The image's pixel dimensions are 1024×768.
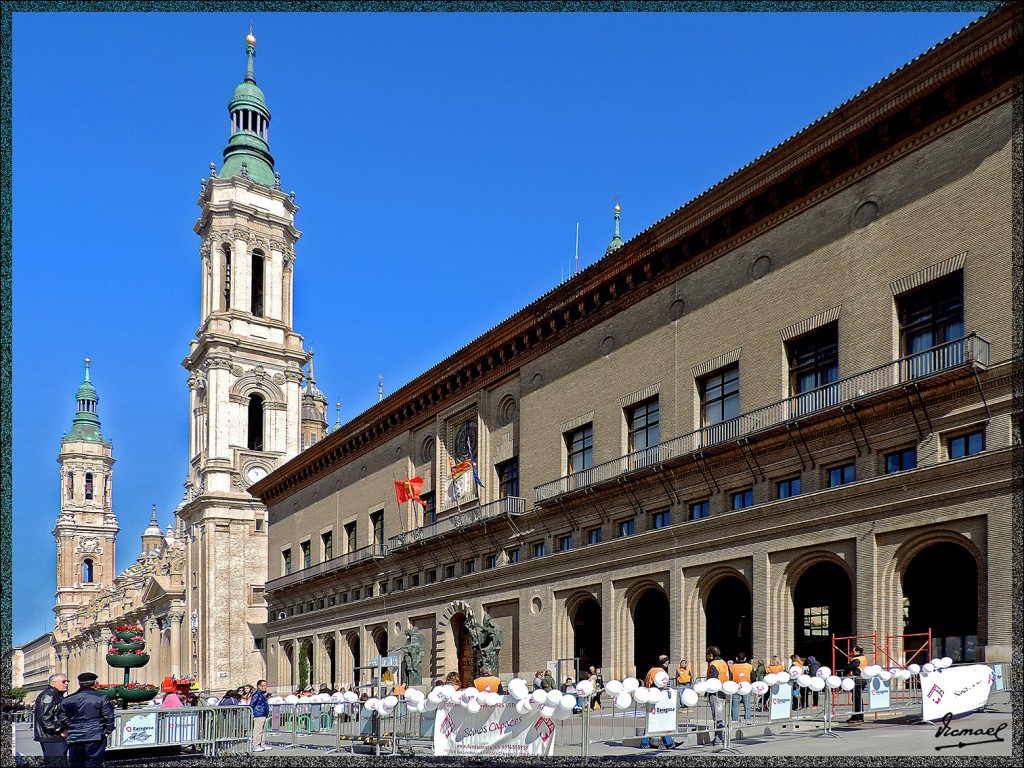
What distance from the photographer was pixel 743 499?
31922 mm

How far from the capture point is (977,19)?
2525 cm

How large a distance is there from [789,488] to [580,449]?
413 inches

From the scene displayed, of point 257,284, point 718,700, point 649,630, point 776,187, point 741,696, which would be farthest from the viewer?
point 257,284

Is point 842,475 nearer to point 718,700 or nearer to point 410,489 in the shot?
point 718,700


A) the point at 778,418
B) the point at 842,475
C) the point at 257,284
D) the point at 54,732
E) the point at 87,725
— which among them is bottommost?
the point at 54,732

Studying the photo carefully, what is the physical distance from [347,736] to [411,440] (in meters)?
28.7

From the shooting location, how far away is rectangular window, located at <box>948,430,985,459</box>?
25312 millimetres

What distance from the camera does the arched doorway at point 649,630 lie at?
36.6 m

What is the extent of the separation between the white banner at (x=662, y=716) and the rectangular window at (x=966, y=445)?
34.5 feet

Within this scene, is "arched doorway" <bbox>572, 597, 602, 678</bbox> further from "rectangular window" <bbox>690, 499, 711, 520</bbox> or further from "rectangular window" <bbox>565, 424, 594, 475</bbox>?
"rectangular window" <bbox>690, 499, 711, 520</bbox>

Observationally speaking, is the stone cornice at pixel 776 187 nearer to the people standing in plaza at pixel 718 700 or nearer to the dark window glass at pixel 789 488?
the dark window glass at pixel 789 488

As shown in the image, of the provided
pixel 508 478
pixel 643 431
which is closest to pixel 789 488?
pixel 643 431

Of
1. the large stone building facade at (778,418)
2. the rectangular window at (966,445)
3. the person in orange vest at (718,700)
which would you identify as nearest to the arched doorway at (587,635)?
the large stone building facade at (778,418)

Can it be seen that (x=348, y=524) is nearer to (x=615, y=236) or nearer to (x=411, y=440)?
(x=411, y=440)
